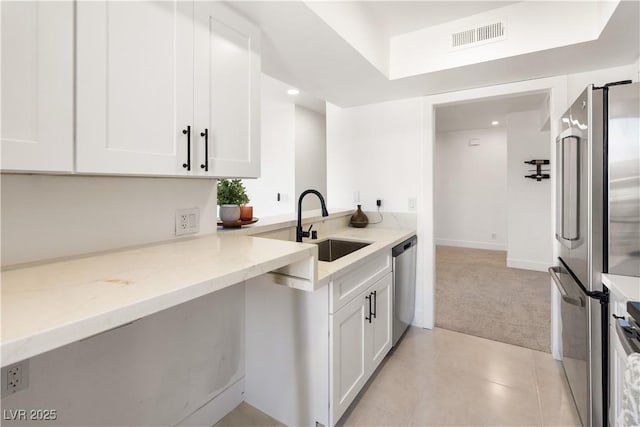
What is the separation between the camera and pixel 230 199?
1756mm

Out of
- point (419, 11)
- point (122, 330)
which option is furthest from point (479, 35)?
point (122, 330)

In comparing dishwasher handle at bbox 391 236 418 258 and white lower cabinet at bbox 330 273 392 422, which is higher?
dishwasher handle at bbox 391 236 418 258

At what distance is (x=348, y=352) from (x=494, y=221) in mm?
5350

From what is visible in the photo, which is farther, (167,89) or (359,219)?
(359,219)

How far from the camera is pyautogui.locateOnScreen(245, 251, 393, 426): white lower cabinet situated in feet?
4.84

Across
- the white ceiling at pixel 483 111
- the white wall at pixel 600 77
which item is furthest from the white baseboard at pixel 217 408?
the white ceiling at pixel 483 111

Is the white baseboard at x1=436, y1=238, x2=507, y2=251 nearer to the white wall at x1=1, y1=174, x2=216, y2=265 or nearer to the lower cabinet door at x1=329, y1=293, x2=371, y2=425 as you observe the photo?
the lower cabinet door at x1=329, y1=293, x2=371, y2=425

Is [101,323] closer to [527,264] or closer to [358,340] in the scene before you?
[358,340]

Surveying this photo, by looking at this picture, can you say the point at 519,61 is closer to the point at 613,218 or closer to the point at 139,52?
the point at 613,218

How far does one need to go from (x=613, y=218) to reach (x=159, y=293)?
5.85ft

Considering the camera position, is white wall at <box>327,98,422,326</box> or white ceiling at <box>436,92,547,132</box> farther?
white ceiling at <box>436,92,547,132</box>

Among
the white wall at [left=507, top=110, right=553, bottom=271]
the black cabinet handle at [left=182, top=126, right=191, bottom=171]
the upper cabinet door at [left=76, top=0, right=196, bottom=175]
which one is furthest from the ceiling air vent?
the white wall at [left=507, top=110, right=553, bottom=271]

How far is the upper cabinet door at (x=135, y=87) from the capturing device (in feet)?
2.95

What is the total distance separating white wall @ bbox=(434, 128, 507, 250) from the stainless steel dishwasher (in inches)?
130
